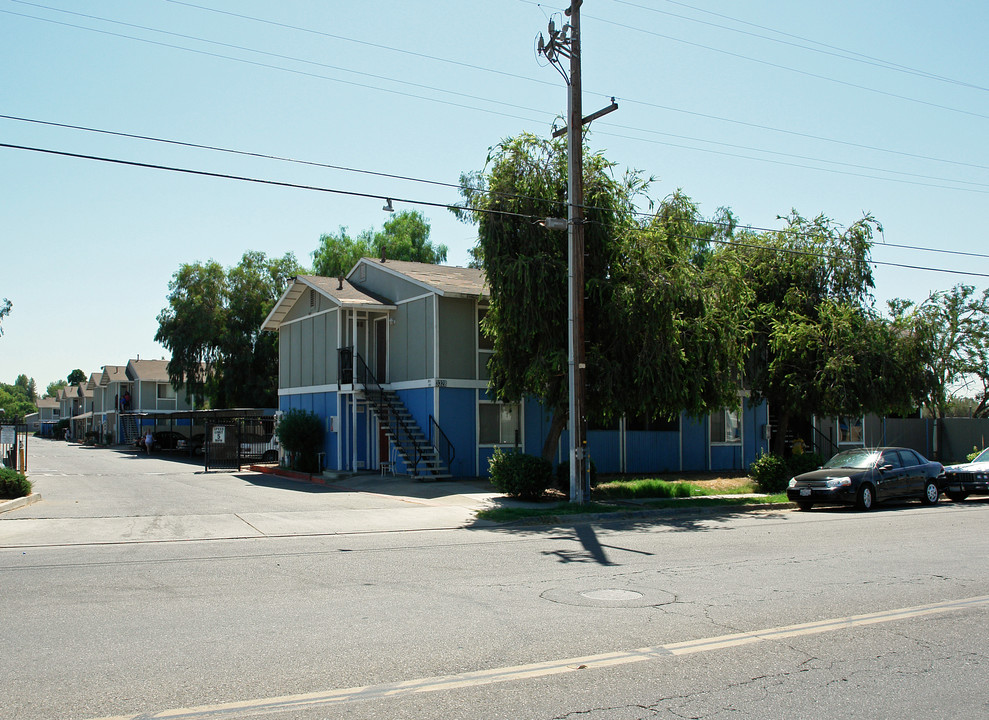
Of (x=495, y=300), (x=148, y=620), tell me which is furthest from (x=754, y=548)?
(x=495, y=300)

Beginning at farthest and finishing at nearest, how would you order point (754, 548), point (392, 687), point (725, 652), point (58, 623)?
point (754, 548), point (58, 623), point (725, 652), point (392, 687)

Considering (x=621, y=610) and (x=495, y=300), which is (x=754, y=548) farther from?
(x=495, y=300)

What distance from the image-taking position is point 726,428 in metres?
30.8

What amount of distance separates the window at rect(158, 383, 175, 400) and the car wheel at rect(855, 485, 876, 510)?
5930 centimetres

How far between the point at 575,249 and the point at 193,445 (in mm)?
34466

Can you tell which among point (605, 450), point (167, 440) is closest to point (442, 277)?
point (605, 450)

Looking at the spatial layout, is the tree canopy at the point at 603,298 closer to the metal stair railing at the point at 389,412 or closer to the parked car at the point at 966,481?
the metal stair railing at the point at 389,412

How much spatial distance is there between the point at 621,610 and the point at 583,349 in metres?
10.9

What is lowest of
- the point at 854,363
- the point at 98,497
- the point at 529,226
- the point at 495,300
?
the point at 98,497

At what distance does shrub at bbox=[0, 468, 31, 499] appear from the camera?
17.4m

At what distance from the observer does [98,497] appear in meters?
20.3

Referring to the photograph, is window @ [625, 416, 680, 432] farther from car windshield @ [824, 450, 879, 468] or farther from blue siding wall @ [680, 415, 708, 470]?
car windshield @ [824, 450, 879, 468]

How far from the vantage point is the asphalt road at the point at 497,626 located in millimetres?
5168

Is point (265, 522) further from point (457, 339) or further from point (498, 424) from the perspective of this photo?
point (498, 424)
